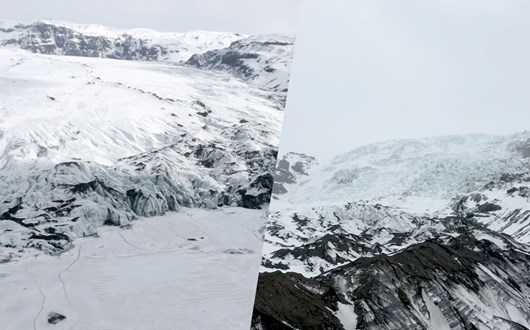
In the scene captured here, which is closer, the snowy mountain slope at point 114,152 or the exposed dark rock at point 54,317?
the exposed dark rock at point 54,317

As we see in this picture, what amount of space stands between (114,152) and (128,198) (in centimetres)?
493

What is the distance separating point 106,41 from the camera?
300 ft

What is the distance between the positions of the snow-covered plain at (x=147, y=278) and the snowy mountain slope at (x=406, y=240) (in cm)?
216

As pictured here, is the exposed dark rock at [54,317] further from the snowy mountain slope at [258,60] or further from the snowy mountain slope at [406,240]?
the snowy mountain slope at [258,60]

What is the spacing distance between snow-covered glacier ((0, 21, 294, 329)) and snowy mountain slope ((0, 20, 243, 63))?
2870cm

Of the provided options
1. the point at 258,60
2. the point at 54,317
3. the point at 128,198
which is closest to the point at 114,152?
the point at 128,198

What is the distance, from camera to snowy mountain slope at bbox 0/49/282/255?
33812 millimetres

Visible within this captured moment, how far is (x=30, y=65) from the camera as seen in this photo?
58938 millimetres

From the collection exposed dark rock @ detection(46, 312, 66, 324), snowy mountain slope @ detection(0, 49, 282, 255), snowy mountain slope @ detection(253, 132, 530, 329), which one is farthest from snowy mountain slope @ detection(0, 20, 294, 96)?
exposed dark rock @ detection(46, 312, 66, 324)

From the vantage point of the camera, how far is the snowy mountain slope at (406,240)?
25906mm

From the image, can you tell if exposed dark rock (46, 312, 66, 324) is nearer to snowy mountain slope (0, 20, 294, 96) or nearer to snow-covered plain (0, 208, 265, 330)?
snow-covered plain (0, 208, 265, 330)

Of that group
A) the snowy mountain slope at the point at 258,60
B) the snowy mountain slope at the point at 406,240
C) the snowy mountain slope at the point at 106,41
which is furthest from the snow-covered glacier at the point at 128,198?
the snowy mountain slope at the point at 106,41

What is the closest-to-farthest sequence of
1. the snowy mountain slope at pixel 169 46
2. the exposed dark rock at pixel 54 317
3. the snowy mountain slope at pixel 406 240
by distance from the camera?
the snowy mountain slope at pixel 406 240
the exposed dark rock at pixel 54 317
the snowy mountain slope at pixel 169 46

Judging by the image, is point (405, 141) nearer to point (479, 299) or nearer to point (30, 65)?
point (479, 299)
